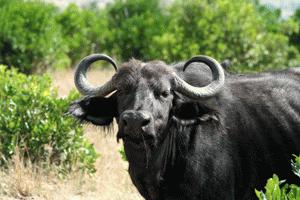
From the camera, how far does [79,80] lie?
21.1 feet

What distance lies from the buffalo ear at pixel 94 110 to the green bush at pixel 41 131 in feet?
7.02

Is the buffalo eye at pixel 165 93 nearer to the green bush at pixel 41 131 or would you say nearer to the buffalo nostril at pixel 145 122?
the buffalo nostril at pixel 145 122

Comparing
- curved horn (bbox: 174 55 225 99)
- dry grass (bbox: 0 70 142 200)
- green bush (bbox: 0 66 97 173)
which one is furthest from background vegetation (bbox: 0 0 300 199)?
curved horn (bbox: 174 55 225 99)

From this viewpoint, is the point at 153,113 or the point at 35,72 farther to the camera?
the point at 35,72

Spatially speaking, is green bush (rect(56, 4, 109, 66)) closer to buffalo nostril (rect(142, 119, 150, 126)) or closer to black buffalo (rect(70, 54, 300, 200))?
black buffalo (rect(70, 54, 300, 200))

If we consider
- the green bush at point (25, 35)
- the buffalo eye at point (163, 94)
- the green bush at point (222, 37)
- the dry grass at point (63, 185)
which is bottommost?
the dry grass at point (63, 185)

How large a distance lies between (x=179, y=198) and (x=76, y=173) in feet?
9.18

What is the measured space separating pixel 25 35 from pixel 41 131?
35.1 ft

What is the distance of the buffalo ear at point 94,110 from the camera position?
6250 mm

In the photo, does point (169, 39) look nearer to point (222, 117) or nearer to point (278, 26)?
point (278, 26)

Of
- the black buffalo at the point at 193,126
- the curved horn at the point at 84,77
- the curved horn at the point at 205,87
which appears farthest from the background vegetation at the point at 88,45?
the curved horn at the point at 205,87

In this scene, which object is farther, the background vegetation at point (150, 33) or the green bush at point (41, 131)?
the background vegetation at point (150, 33)

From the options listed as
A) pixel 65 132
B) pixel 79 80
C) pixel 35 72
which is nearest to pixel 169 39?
pixel 35 72

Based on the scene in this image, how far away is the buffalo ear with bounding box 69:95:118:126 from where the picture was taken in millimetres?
6250
